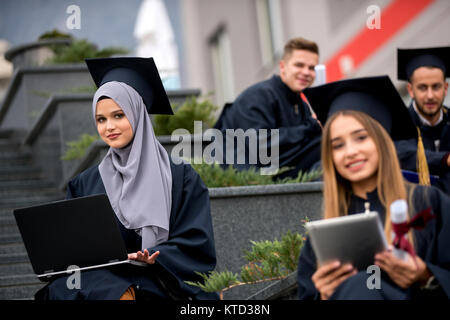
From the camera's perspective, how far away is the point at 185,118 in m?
8.67

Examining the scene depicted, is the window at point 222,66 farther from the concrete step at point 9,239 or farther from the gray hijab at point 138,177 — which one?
the gray hijab at point 138,177

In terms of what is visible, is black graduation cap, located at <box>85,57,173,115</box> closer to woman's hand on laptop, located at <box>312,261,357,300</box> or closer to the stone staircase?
the stone staircase

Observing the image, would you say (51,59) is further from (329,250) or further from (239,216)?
(329,250)

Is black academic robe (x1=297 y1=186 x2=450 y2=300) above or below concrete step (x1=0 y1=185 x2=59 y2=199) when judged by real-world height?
below

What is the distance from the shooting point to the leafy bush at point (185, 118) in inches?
339

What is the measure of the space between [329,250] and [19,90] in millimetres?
7600

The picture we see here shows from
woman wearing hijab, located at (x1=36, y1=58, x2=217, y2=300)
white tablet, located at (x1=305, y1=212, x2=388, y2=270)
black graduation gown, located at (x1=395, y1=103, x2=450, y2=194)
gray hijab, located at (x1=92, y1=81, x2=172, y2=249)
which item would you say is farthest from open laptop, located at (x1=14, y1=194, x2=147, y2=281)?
black graduation gown, located at (x1=395, y1=103, x2=450, y2=194)

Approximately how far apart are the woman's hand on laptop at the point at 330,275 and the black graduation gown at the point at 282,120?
A: 3.78 metres

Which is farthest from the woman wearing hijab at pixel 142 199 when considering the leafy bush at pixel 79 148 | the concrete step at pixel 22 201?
the concrete step at pixel 22 201

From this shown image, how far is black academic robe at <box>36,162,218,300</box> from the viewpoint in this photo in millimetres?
5207

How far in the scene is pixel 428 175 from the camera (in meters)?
6.57

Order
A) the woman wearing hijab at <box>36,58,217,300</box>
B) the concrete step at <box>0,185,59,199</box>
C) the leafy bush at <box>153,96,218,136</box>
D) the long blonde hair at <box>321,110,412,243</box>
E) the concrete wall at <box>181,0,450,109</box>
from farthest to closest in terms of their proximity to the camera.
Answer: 1. the concrete wall at <box>181,0,450,109</box>
2. the concrete step at <box>0,185,59,199</box>
3. the leafy bush at <box>153,96,218,136</box>
4. the woman wearing hijab at <box>36,58,217,300</box>
5. the long blonde hair at <box>321,110,412,243</box>

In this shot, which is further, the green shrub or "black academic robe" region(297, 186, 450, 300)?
the green shrub
